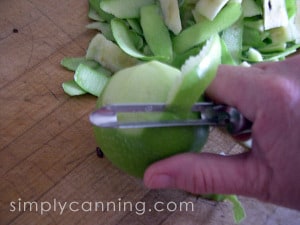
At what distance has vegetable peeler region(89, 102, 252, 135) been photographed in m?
0.91

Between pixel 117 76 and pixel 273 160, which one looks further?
pixel 117 76

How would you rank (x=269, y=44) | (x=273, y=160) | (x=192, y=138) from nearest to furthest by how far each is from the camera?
(x=273, y=160)
(x=192, y=138)
(x=269, y=44)

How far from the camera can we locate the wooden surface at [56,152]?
1.17 m

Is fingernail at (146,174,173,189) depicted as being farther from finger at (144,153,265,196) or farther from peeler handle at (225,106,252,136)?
peeler handle at (225,106,252,136)

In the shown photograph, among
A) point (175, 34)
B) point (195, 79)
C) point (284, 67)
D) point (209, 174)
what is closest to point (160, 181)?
point (209, 174)

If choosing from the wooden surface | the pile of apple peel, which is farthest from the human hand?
the pile of apple peel

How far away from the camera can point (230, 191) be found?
964 millimetres

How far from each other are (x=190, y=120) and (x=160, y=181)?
141 millimetres

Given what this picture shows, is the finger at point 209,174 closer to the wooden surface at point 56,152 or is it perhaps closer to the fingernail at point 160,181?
the fingernail at point 160,181

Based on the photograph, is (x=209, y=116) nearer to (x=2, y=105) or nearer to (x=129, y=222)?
(x=129, y=222)

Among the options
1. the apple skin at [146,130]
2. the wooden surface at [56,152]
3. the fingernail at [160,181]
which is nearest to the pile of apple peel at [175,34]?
the wooden surface at [56,152]

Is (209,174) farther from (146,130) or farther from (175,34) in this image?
(175,34)

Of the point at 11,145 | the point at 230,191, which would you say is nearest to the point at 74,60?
the point at 11,145

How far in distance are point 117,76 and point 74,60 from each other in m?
0.41
